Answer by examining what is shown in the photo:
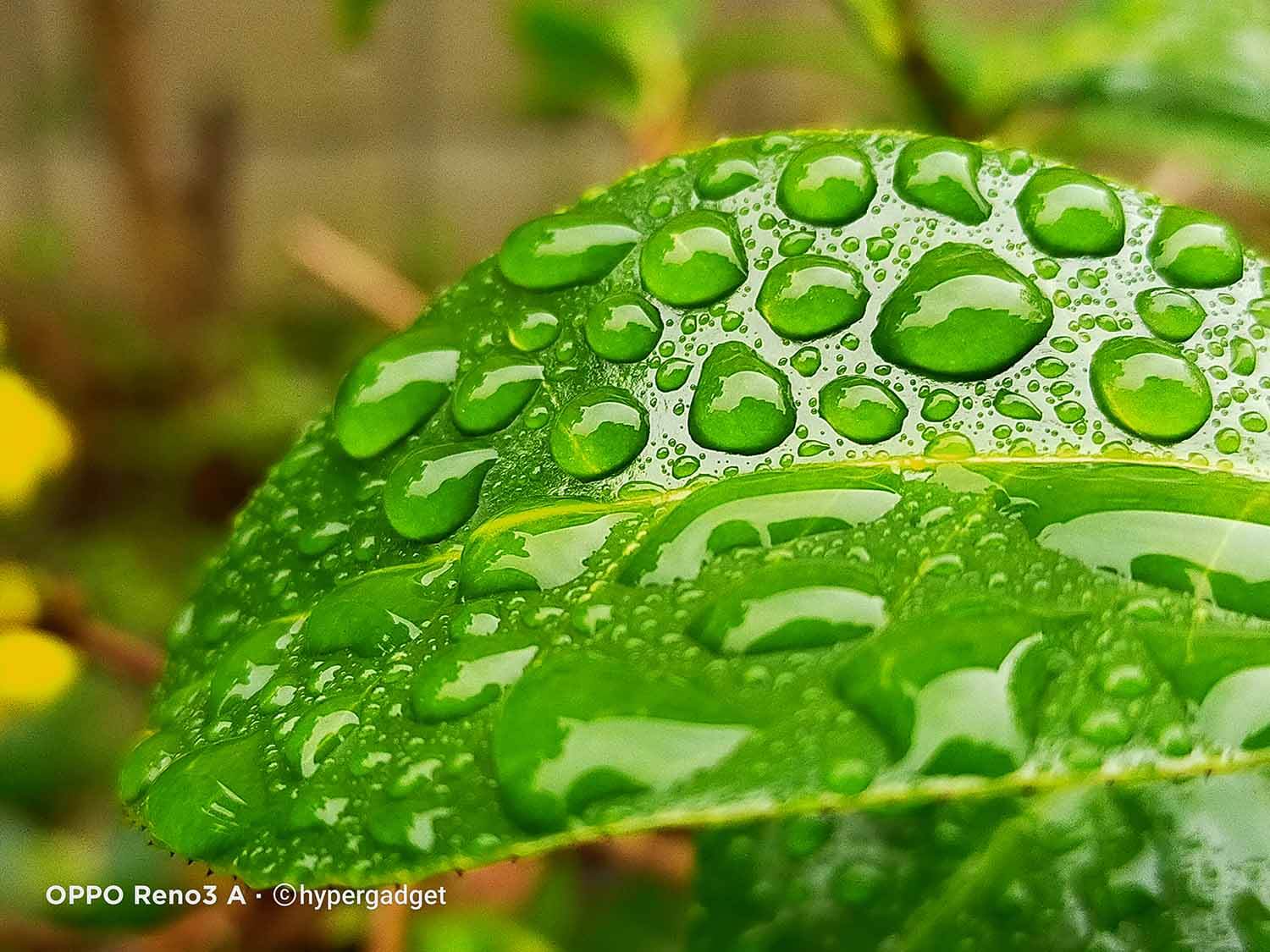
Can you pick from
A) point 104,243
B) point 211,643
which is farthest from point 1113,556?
point 104,243

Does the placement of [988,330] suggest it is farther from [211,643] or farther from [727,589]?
[211,643]

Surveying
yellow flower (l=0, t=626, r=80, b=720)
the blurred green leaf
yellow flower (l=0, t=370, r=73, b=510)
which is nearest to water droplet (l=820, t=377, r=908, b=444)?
the blurred green leaf

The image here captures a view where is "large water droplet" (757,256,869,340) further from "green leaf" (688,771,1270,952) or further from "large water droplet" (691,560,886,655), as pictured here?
"green leaf" (688,771,1270,952)

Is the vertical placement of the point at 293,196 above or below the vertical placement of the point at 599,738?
above

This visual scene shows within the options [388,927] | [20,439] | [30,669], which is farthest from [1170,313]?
[20,439]

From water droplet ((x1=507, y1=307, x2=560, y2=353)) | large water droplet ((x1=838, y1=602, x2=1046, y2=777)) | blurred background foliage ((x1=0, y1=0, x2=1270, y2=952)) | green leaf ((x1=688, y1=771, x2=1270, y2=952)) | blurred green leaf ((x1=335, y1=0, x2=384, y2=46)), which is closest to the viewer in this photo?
large water droplet ((x1=838, y1=602, x2=1046, y2=777))

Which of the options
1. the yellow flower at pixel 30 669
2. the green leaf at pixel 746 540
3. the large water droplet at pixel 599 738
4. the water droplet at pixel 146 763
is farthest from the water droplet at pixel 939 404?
the yellow flower at pixel 30 669

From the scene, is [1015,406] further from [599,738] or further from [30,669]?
[30,669]

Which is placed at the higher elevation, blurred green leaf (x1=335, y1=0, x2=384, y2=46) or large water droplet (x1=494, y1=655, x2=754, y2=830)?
blurred green leaf (x1=335, y1=0, x2=384, y2=46)
